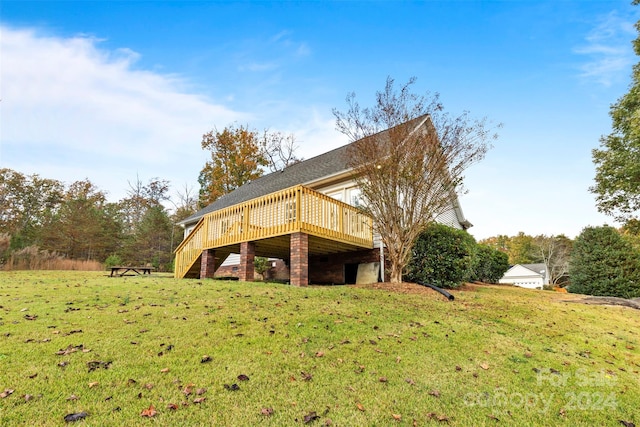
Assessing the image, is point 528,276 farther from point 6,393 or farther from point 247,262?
point 6,393

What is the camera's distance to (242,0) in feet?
38.6

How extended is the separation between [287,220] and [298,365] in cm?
619

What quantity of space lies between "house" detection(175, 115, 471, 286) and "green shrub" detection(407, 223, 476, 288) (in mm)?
1231

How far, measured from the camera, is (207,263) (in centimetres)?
1238

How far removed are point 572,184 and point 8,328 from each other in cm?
2242

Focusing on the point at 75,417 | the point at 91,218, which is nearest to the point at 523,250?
the point at 91,218

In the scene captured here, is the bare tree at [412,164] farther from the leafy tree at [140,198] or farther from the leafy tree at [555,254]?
the leafy tree at [555,254]

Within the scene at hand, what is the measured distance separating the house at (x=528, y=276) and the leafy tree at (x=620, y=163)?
2902 cm

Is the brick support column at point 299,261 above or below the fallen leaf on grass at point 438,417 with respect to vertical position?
above

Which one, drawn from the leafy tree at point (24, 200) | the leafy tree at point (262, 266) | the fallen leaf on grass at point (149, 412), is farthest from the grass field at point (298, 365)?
the leafy tree at point (24, 200)

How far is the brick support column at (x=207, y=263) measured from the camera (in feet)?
40.5

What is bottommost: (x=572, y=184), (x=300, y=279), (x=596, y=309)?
(x=596, y=309)

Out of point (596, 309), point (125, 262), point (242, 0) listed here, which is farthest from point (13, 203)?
point (596, 309)

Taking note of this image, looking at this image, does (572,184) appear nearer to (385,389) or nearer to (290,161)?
(385,389)
